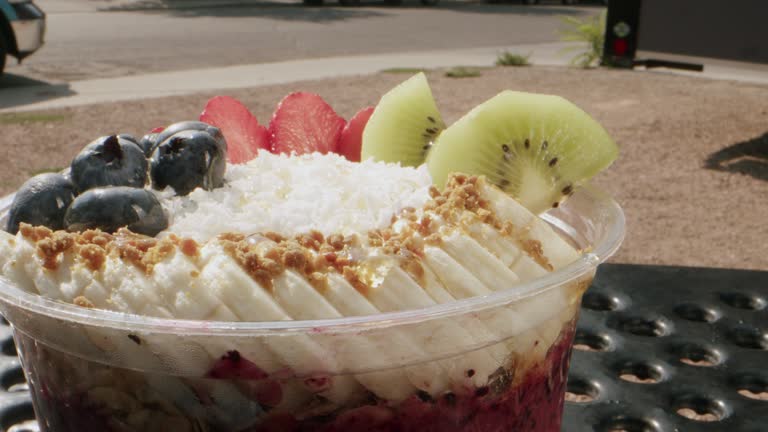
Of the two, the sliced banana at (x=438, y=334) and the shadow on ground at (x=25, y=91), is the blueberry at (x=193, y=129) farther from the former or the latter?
the shadow on ground at (x=25, y=91)

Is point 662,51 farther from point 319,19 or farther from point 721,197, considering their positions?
point 319,19

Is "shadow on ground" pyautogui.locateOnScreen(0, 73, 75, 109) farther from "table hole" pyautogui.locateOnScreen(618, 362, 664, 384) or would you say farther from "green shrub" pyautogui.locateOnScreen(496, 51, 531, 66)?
"table hole" pyautogui.locateOnScreen(618, 362, 664, 384)

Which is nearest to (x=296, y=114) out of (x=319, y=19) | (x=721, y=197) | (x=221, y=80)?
(x=721, y=197)

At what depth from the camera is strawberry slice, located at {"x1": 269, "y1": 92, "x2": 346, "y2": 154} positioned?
4.51ft

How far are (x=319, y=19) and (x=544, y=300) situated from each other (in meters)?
13.7

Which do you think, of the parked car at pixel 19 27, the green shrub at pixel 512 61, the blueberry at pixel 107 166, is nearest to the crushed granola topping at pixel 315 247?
the blueberry at pixel 107 166

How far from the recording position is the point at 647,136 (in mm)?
6023

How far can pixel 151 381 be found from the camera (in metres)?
0.76

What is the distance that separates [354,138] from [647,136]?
5.09m

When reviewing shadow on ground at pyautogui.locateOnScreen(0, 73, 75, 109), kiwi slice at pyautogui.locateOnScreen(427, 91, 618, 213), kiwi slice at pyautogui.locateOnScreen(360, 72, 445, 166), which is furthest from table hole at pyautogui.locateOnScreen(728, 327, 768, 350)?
shadow on ground at pyautogui.locateOnScreen(0, 73, 75, 109)

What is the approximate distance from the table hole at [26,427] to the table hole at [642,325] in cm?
93

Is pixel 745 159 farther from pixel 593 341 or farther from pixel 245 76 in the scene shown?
pixel 245 76

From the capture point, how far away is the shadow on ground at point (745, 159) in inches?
207

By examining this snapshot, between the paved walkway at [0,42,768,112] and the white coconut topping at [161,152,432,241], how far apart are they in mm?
5036
